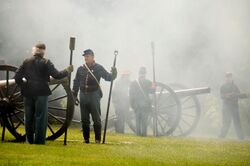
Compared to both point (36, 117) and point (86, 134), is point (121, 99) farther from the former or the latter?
point (36, 117)

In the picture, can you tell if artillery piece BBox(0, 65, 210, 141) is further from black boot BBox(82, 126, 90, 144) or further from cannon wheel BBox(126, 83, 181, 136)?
black boot BBox(82, 126, 90, 144)

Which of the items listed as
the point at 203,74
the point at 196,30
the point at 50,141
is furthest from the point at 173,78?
the point at 50,141

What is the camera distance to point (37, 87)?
7.10m

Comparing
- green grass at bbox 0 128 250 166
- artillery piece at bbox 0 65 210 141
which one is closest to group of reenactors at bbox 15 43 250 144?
artillery piece at bbox 0 65 210 141

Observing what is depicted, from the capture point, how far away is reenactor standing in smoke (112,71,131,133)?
12.1m

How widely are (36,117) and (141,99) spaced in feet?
14.7

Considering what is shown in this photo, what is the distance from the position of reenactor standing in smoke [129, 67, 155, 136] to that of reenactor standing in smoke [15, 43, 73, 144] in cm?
423

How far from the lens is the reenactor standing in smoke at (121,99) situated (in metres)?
12.1

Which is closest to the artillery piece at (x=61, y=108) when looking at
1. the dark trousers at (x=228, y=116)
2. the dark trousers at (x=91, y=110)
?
the dark trousers at (x=91, y=110)

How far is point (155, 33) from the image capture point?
15.1 meters

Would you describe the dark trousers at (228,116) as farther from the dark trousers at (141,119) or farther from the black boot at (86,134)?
the black boot at (86,134)

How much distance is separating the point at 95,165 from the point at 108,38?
9.19 metres

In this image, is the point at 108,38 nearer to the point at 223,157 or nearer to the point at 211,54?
the point at 211,54

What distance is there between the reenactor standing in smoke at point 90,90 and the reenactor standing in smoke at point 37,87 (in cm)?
100
